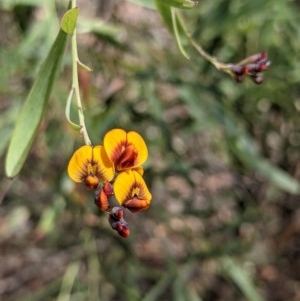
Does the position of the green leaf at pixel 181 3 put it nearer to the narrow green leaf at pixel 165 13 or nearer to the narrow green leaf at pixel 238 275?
the narrow green leaf at pixel 165 13

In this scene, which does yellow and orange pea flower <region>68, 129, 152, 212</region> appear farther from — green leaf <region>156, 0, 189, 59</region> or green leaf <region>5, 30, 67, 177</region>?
green leaf <region>156, 0, 189, 59</region>

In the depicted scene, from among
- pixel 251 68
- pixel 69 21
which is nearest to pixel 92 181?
pixel 69 21

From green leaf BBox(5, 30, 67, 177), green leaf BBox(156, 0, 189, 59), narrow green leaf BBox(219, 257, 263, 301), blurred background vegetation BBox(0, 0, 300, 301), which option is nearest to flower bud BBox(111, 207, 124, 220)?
green leaf BBox(5, 30, 67, 177)

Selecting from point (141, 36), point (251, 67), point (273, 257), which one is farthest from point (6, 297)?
point (251, 67)

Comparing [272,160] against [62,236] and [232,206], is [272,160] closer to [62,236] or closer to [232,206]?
[232,206]

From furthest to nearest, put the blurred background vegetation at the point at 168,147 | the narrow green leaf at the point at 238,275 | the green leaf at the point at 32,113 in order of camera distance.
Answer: the narrow green leaf at the point at 238,275 → the blurred background vegetation at the point at 168,147 → the green leaf at the point at 32,113

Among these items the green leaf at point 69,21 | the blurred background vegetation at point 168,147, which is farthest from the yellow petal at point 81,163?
the blurred background vegetation at point 168,147
